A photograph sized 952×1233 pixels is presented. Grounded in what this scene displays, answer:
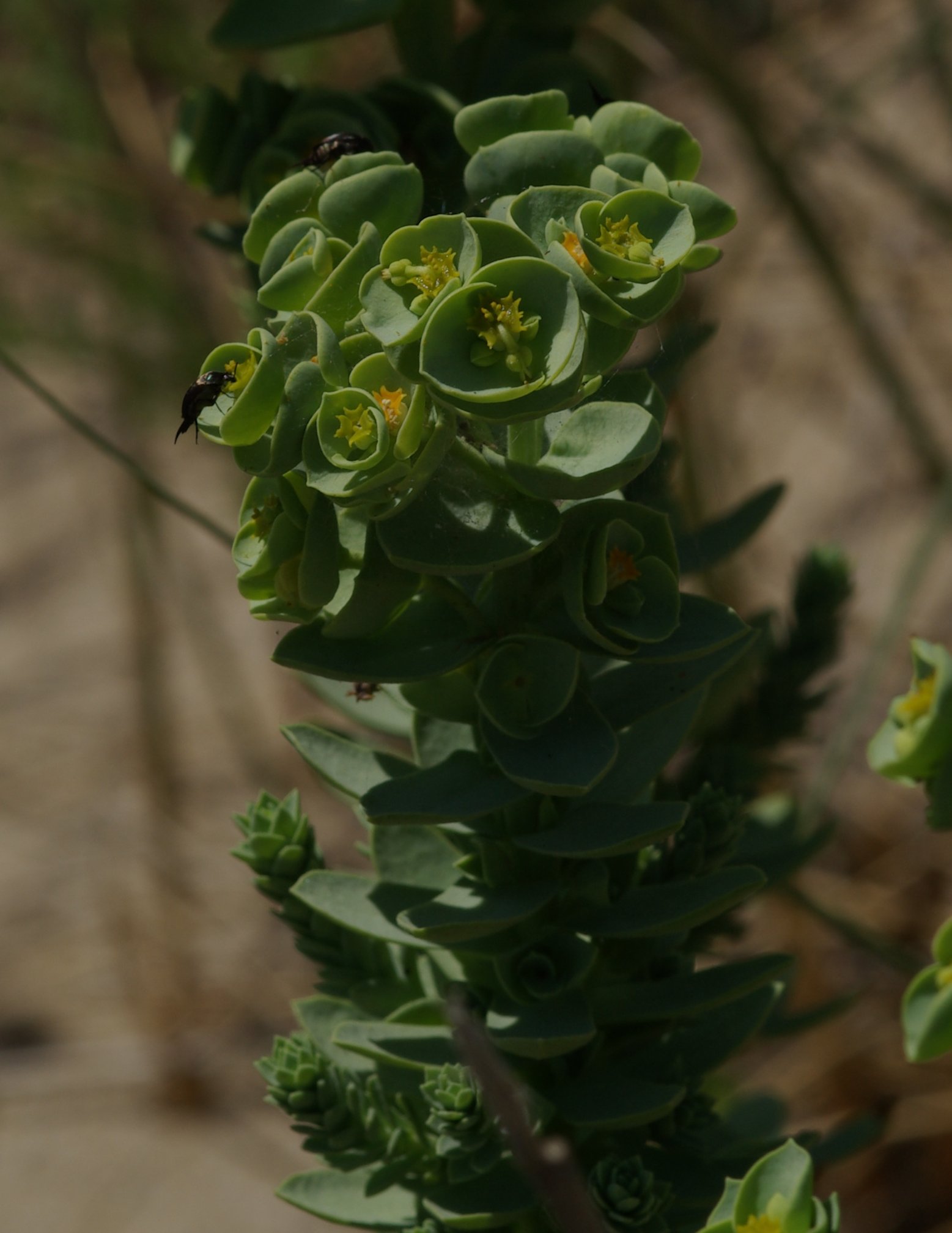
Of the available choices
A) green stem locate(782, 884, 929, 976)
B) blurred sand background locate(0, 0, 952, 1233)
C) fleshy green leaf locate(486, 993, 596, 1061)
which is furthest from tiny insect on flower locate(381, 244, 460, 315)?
blurred sand background locate(0, 0, 952, 1233)

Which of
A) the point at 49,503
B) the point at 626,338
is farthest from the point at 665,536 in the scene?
the point at 49,503

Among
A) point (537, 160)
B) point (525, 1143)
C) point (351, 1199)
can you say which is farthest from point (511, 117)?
point (351, 1199)

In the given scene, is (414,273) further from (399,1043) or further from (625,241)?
(399,1043)

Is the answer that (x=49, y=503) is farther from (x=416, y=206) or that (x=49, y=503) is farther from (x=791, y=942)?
(x=416, y=206)

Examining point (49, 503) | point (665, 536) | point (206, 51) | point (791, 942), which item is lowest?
point (49, 503)

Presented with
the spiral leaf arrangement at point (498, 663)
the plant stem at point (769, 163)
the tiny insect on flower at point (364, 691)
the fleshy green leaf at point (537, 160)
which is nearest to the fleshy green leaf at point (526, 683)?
the spiral leaf arrangement at point (498, 663)

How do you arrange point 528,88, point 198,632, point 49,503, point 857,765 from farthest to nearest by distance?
point 49,503 < point 198,632 < point 857,765 < point 528,88
